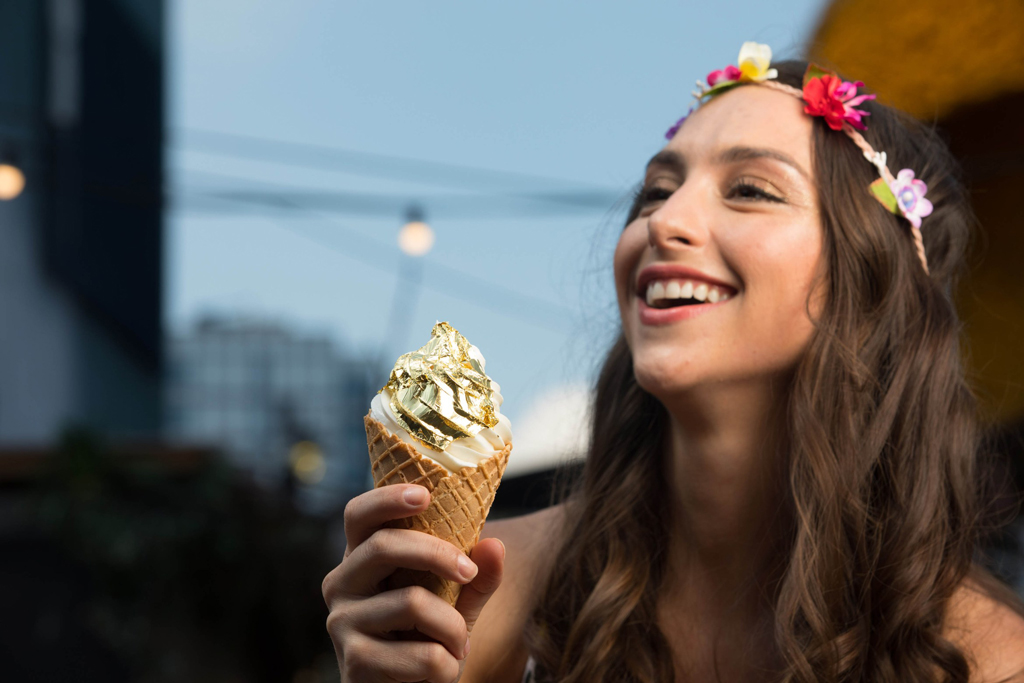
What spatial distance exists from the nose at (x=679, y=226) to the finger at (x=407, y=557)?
894 mm

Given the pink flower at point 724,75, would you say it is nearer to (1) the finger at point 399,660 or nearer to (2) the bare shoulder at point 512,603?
(2) the bare shoulder at point 512,603

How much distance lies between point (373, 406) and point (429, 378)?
0.51 ft

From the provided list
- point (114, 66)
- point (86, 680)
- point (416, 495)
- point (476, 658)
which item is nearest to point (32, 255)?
point (114, 66)

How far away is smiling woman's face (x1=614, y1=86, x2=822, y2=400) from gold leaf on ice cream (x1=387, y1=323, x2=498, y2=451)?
53 cm

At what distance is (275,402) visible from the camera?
7609 millimetres

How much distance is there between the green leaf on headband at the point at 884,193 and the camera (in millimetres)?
1998

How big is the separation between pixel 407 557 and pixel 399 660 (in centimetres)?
18

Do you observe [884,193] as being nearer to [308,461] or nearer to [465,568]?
[465,568]

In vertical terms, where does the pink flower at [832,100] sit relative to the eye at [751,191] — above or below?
above

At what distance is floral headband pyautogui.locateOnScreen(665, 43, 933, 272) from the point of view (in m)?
2.01

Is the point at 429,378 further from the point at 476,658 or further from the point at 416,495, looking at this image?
the point at 476,658

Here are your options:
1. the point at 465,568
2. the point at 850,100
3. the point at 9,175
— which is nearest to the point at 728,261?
the point at 850,100

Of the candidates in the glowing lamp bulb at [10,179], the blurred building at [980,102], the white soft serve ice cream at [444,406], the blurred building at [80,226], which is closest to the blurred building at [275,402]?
the blurred building at [80,226]

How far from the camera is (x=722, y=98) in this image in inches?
84.0
